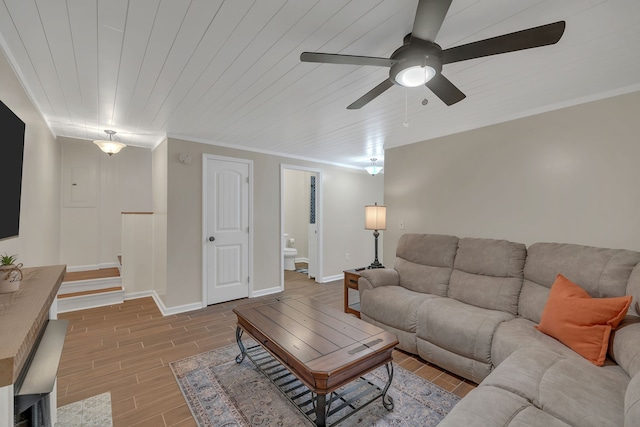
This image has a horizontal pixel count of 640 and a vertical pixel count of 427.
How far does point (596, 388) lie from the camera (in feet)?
A: 4.55

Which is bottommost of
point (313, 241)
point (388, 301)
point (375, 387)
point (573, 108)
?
point (375, 387)

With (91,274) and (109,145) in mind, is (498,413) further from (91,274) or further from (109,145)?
(91,274)

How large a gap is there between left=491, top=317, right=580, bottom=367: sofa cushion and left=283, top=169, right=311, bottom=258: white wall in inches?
204

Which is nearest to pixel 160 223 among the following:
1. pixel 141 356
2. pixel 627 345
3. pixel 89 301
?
pixel 89 301

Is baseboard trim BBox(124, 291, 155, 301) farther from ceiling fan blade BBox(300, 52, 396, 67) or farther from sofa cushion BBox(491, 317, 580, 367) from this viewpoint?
sofa cushion BBox(491, 317, 580, 367)

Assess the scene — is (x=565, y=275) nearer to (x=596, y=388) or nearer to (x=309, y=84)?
(x=596, y=388)

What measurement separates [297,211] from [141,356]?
4.98m

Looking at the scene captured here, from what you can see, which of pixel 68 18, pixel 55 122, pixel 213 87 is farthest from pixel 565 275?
pixel 55 122

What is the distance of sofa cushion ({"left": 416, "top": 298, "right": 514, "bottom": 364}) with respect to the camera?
2117 mm

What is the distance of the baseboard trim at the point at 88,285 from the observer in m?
3.88

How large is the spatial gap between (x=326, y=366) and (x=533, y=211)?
8.44 ft

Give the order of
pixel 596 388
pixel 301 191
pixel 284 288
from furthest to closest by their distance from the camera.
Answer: pixel 301 191, pixel 284 288, pixel 596 388

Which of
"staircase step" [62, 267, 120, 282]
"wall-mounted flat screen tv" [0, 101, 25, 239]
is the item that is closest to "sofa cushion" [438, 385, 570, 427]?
"wall-mounted flat screen tv" [0, 101, 25, 239]

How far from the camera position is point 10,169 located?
66.3 inches
